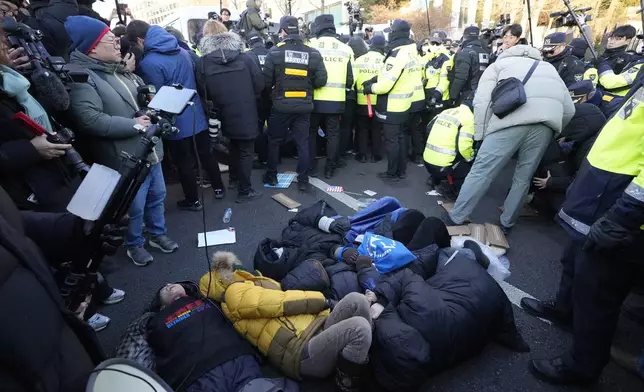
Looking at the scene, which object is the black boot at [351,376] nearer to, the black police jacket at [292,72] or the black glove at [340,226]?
the black glove at [340,226]

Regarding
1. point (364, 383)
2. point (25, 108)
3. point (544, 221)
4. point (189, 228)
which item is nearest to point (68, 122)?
point (25, 108)

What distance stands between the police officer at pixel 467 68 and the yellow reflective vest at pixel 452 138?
7.10 ft

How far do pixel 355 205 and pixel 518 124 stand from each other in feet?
6.58

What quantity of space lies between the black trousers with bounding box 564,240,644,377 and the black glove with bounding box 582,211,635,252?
5.0 inches

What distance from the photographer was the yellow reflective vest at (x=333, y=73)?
486 centimetres

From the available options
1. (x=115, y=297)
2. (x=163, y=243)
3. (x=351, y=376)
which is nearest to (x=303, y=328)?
(x=351, y=376)

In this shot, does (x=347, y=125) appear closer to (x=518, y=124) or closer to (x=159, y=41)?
(x=518, y=124)

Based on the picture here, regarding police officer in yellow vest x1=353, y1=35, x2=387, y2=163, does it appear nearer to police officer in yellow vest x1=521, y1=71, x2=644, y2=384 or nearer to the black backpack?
the black backpack

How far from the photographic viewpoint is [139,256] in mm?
3393

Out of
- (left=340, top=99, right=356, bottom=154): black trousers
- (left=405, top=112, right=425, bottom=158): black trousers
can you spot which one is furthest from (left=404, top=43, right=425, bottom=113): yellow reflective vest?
(left=340, top=99, right=356, bottom=154): black trousers

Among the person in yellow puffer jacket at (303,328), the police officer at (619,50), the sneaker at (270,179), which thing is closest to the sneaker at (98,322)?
the person in yellow puffer jacket at (303,328)

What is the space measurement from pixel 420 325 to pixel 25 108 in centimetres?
276

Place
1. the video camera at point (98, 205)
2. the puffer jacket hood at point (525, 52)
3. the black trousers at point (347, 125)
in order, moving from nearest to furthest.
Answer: the video camera at point (98, 205), the puffer jacket hood at point (525, 52), the black trousers at point (347, 125)

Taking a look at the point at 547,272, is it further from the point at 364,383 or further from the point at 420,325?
the point at 364,383
